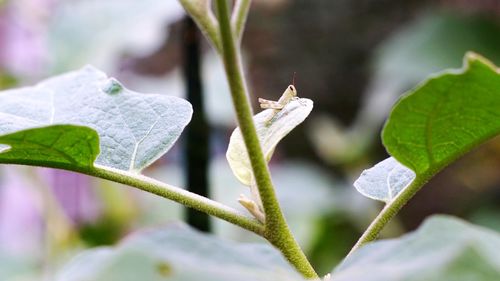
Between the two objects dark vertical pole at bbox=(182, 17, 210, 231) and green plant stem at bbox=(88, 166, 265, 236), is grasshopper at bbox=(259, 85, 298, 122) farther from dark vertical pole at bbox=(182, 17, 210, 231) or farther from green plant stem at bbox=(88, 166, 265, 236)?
dark vertical pole at bbox=(182, 17, 210, 231)

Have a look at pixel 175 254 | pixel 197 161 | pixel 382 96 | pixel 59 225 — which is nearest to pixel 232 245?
pixel 175 254

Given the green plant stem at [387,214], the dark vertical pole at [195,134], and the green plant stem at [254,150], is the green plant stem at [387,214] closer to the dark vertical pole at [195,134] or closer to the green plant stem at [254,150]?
the green plant stem at [254,150]

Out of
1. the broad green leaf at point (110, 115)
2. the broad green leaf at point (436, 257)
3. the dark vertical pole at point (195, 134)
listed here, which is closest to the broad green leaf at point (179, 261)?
the broad green leaf at point (436, 257)

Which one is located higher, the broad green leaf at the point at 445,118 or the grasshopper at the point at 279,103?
the broad green leaf at the point at 445,118

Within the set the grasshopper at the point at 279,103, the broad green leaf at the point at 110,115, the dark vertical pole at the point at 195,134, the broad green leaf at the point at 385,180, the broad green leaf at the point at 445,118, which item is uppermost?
the broad green leaf at the point at 445,118

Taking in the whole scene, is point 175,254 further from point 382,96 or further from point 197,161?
point 382,96

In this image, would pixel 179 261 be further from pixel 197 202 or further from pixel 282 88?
pixel 282 88

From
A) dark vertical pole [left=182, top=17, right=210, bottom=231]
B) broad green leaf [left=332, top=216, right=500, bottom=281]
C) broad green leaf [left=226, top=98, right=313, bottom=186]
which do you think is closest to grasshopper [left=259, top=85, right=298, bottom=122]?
broad green leaf [left=226, top=98, right=313, bottom=186]
